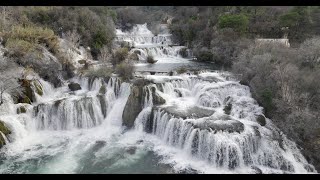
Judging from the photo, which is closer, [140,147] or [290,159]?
[290,159]

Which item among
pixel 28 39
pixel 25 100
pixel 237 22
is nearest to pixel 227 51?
pixel 237 22

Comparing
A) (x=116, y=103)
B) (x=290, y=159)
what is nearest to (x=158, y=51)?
(x=116, y=103)

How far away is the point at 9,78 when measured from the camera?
19188 millimetres

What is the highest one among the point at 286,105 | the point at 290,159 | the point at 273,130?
the point at 286,105

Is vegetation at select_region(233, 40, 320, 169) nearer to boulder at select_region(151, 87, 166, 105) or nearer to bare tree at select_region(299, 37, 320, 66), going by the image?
bare tree at select_region(299, 37, 320, 66)

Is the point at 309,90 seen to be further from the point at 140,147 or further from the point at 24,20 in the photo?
the point at 24,20

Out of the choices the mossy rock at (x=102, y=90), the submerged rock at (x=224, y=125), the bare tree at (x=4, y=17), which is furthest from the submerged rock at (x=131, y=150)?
the bare tree at (x=4, y=17)

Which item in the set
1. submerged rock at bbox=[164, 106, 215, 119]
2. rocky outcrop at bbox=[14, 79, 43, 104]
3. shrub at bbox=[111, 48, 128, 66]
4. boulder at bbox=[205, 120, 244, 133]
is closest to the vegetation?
boulder at bbox=[205, 120, 244, 133]

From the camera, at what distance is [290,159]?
617 inches

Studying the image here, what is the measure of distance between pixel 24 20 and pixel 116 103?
1503 centimetres

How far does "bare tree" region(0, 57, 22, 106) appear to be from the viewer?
18775 millimetres

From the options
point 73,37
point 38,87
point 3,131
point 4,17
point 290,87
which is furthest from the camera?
point 73,37

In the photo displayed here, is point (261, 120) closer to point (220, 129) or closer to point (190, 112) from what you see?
point (220, 129)

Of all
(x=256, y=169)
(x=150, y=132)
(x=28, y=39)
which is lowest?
(x=256, y=169)
